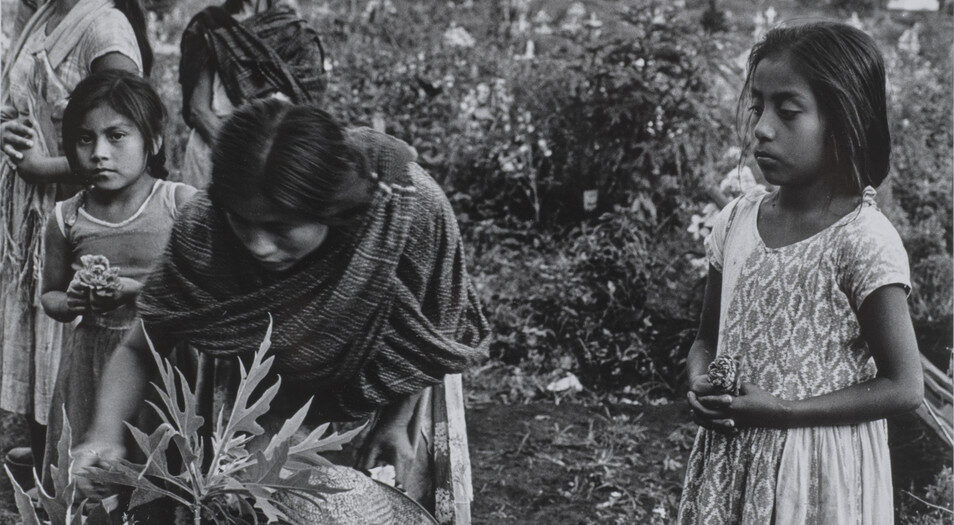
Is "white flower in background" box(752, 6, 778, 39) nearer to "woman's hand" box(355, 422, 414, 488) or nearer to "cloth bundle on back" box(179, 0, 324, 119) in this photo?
"cloth bundle on back" box(179, 0, 324, 119)

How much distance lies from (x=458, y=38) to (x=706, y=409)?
6.27 meters

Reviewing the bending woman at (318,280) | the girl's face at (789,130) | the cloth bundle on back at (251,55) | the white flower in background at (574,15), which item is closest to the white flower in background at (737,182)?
the cloth bundle on back at (251,55)

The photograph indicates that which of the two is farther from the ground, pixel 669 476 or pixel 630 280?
pixel 630 280

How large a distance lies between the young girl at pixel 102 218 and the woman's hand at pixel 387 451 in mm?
646

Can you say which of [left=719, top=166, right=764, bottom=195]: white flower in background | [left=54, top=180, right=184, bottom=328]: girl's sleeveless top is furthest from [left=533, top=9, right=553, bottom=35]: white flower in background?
[left=54, top=180, right=184, bottom=328]: girl's sleeveless top

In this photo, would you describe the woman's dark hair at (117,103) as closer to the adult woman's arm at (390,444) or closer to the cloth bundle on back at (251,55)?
the adult woman's arm at (390,444)

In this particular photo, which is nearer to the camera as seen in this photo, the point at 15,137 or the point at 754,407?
the point at 754,407

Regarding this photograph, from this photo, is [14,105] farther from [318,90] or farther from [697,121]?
[697,121]

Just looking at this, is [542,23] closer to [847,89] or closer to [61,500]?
[847,89]

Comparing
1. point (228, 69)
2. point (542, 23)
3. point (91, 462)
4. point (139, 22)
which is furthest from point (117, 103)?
point (542, 23)

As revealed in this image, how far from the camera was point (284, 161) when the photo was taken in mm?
1808

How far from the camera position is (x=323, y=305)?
1984 mm

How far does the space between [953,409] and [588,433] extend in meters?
1.36

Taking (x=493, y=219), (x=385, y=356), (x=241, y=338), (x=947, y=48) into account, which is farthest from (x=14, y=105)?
(x=947, y=48)
